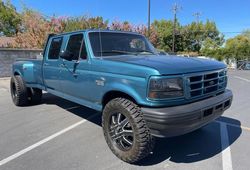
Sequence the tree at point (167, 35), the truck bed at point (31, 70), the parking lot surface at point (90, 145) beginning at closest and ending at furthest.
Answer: the parking lot surface at point (90, 145)
the truck bed at point (31, 70)
the tree at point (167, 35)

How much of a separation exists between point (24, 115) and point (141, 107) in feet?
13.6

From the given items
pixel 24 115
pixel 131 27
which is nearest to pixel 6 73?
pixel 24 115

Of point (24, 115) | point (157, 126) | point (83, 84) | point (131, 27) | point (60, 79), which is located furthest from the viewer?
point (131, 27)

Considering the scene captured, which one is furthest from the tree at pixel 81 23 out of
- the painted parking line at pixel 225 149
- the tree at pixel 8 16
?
the tree at pixel 8 16

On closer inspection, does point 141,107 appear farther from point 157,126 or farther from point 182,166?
point 182,166

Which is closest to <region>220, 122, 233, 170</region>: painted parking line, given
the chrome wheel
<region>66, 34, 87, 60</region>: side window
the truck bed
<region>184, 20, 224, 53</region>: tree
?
the chrome wheel

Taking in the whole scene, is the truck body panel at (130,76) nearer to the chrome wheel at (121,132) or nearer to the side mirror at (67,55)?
the side mirror at (67,55)

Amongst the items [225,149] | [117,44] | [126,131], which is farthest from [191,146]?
[117,44]

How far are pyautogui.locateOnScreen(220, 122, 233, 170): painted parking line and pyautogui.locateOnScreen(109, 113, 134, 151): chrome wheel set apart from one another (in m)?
1.39

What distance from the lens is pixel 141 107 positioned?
3.90 m

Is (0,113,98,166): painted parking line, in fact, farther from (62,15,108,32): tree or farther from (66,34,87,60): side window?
(62,15,108,32): tree

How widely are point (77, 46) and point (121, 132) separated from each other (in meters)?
2.04

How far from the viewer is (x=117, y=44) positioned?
5.36 meters

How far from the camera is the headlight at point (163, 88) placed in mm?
3693
